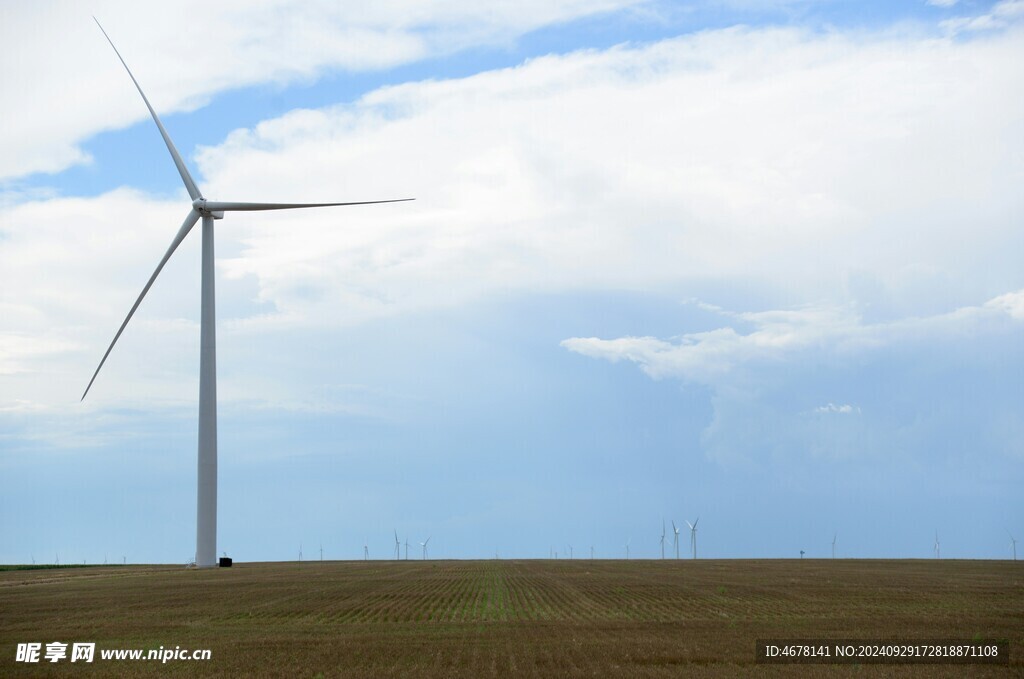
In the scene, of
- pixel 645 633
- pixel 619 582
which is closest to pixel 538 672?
pixel 645 633

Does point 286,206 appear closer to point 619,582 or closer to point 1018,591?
point 619,582

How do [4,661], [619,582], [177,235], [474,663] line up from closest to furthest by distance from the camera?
[474,663]
[4,661]
[619,582]
[177,235]

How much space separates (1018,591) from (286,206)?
242 feet

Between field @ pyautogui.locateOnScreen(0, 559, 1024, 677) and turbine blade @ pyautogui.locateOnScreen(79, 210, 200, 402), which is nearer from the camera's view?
field @ pyautogui.locateOnScreen(0, 559, 1024, 677)

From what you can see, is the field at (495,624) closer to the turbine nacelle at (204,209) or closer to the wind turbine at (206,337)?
the wind turbine at (206,337)

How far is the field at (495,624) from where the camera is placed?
35.8 metres

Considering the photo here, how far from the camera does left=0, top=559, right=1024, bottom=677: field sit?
35.8m

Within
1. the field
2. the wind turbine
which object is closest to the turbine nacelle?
the wind turbine

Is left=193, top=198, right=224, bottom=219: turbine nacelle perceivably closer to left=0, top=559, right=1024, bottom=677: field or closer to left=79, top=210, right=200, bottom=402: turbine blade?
left=79, top=210, right=200, bottom=402: turbine blade

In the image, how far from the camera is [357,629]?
157 feet

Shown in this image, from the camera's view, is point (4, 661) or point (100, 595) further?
point (100, 595)

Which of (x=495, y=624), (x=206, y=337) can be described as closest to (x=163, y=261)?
(x=206, y=337)

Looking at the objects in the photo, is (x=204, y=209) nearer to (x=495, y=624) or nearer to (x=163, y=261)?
(x=163, y=261)

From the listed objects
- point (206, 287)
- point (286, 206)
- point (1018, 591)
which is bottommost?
point (1018, 591)
